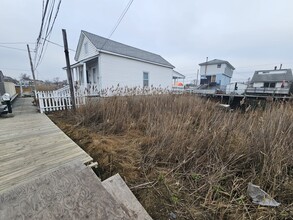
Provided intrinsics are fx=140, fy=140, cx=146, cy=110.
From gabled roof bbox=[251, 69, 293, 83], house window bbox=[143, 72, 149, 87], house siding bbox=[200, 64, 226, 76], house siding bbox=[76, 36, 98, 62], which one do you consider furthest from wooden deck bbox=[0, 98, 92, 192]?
house siding bbox=[200, 64, 226, 76]

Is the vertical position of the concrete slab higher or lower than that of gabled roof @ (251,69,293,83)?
lower

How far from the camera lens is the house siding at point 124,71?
10.6m

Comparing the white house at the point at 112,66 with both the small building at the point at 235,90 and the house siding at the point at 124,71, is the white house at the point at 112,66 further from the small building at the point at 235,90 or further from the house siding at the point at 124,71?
the small building at the point at 235,90

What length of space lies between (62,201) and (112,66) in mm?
10774

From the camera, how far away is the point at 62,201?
1.21 metres

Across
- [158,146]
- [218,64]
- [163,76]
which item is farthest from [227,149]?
[218,64]

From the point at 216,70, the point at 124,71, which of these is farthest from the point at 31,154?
the point at 216,70

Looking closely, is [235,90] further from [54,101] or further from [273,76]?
[273,76]

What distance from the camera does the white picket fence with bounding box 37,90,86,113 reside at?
6961 mm

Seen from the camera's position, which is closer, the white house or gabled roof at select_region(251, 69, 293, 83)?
the white house

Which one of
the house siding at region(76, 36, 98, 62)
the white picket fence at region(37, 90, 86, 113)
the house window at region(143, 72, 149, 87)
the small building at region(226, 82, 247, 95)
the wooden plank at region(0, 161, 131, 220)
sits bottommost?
the wooden plank at region(0, 161, 131, 220)

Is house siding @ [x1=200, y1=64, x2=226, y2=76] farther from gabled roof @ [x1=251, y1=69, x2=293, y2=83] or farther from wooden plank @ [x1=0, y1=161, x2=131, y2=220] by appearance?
wooden plank @ [x1=0, y1=161, x2=131, y2=220]

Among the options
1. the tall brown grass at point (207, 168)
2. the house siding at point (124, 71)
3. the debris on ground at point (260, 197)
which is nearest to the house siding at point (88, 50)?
the house siding at point (124, 71)

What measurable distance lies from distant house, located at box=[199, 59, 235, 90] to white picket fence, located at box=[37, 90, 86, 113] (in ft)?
95.0
